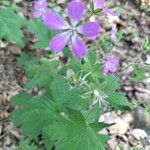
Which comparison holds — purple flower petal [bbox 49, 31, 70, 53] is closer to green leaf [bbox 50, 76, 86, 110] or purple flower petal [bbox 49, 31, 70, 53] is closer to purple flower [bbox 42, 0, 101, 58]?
purple flower [bbox 42, 0, 101, 58]

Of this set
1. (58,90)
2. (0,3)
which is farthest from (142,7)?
(58,90)

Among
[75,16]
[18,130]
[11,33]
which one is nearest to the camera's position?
[75,16]

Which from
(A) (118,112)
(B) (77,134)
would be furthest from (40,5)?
(A) (118,112)

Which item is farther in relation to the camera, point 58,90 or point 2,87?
point 2,87

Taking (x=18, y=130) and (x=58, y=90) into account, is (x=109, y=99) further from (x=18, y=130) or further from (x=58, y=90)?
(x=18, y=130)

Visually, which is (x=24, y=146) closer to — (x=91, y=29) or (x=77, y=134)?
(x=77, y=134)
